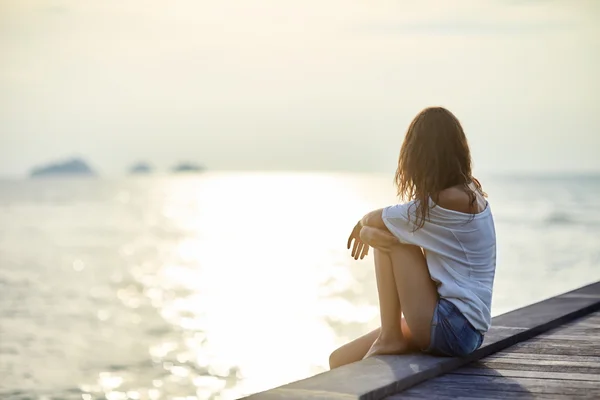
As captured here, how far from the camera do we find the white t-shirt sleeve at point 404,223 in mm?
4266

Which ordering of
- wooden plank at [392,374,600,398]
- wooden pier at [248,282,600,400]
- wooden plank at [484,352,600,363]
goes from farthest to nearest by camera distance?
wooden plank at [484,352,600,363] < wooden plank at [392,374,600,398] < wooden pier at [248,282,600,400]

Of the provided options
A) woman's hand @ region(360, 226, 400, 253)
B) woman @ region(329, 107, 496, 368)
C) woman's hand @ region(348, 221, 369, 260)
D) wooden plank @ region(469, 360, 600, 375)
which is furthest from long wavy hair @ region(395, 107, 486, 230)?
wooden plank @ region(469, 360, 600, 375)

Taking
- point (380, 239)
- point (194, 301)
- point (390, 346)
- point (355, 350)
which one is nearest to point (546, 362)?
point (390, 346)

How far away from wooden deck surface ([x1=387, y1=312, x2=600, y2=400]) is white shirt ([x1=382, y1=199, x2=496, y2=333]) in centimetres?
26

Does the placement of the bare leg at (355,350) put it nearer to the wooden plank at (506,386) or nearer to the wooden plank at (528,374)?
the wooden plank at (528,374)

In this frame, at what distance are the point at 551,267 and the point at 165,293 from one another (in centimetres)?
1006

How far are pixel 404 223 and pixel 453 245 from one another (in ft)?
0.79

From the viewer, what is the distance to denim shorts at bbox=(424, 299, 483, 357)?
4.29 m

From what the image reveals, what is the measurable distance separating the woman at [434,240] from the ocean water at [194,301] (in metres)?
6.97

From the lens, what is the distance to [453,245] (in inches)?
170

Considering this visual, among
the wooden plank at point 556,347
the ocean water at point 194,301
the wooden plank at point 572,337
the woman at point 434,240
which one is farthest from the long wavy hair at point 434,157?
the ocean water at point 194,301

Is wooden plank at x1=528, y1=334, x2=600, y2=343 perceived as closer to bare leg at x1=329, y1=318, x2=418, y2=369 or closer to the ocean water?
bare leg at x1=329, y1=318, x2=418, y2=369

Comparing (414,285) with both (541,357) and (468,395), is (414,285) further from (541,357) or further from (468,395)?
(541,357)

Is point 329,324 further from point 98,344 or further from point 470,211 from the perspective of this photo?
point 470,211
